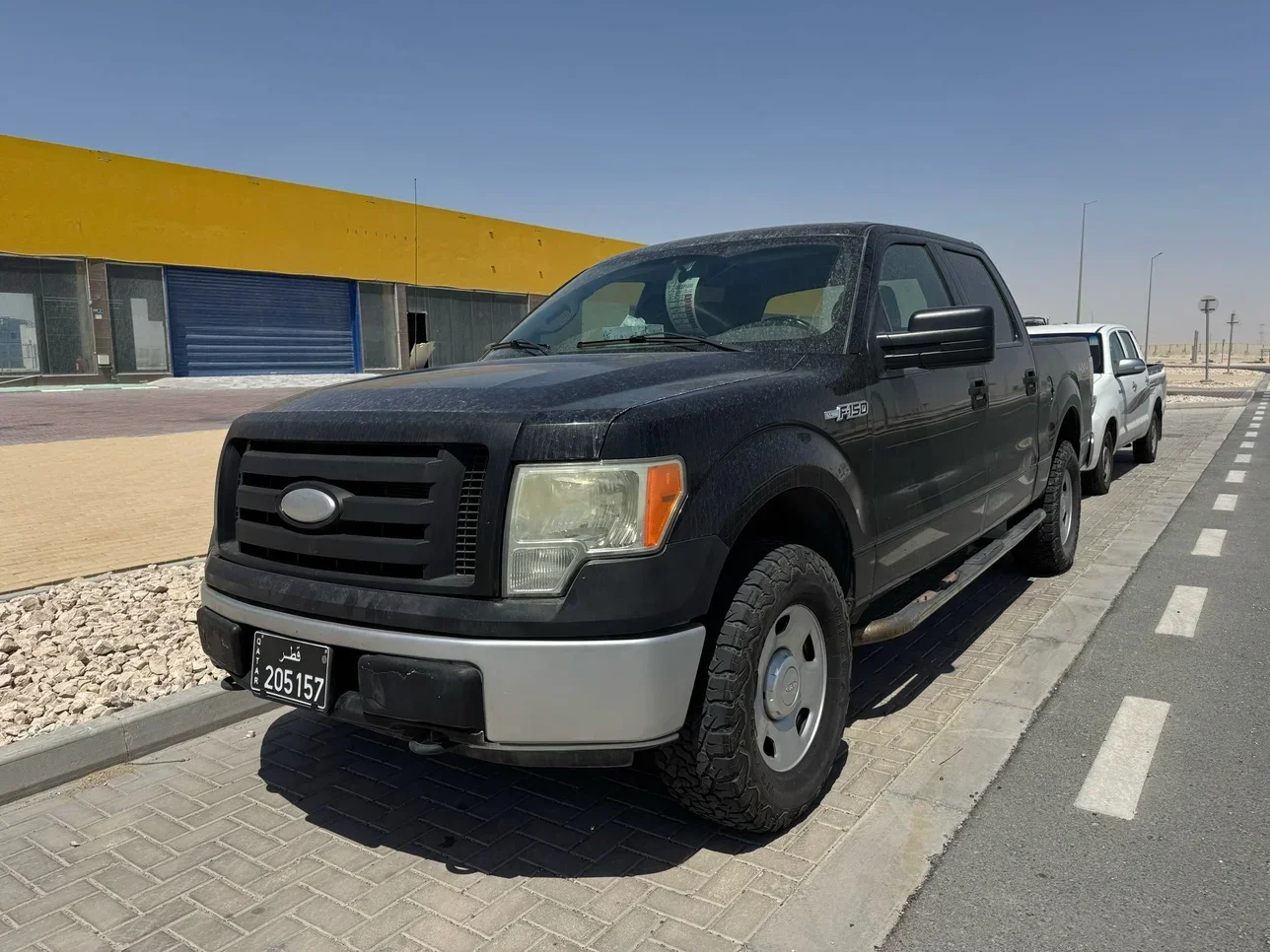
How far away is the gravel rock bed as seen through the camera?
385cm

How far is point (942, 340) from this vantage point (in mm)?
3305

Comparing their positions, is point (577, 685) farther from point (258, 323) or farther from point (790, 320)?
point (258, 323)

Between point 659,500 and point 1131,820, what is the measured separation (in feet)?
6.29

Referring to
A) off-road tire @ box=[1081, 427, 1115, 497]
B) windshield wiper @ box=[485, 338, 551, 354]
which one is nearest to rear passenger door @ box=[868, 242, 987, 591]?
windshield wiper @ box=[485, 338, 551, 354]

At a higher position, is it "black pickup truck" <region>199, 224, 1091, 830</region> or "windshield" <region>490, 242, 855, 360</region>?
"windshield" <region>490, 242, 855, 360</region>

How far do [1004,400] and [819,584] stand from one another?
2.29 m

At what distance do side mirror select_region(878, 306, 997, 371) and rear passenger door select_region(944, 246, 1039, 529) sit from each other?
1.07 meters

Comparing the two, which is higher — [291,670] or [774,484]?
[774,484]

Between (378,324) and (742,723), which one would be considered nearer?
(742,723)

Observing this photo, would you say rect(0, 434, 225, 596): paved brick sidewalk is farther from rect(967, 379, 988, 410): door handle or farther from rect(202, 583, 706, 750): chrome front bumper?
rect(967, 379, 988, 410): door handle

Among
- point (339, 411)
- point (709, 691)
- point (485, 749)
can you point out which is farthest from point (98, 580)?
point (709, 691)

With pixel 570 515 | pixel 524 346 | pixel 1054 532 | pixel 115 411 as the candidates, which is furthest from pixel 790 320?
pixel 115 411

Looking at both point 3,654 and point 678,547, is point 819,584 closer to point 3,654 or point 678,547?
point 678,547

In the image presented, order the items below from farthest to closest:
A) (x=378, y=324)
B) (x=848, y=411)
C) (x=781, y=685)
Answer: (x=378, y=324) < (x=848, y=411) < (x=781, y=685)
